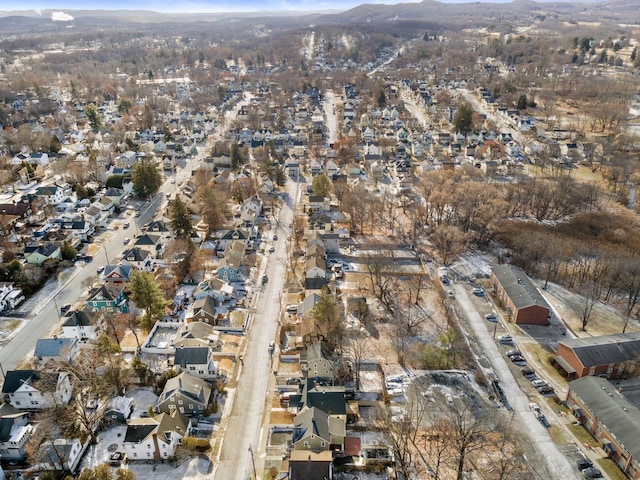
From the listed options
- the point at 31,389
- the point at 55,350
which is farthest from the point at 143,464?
the point at 55,350

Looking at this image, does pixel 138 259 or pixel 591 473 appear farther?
pixel 138 259

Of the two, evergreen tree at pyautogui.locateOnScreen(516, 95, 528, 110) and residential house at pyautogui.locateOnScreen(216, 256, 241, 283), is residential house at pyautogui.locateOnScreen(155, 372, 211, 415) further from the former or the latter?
evergreen tree at pyautogui.locateOnScreen(516, 95, 528, 110)

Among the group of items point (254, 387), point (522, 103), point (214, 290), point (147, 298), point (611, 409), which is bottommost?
point (254, 387)

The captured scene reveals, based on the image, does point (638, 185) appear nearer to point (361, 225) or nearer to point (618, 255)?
point (618, 255)

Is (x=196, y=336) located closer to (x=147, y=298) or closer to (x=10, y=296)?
(x=147, y=298)

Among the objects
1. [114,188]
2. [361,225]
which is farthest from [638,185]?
[114,188]

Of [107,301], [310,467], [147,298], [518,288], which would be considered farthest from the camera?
[518,288]

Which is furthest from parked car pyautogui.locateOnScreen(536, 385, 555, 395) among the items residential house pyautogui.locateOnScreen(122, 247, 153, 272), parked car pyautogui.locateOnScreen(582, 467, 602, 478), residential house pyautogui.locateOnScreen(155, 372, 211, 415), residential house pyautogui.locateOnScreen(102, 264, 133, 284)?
residential house pyautogui.locateOnScreen(122, 247, 153, 272)
